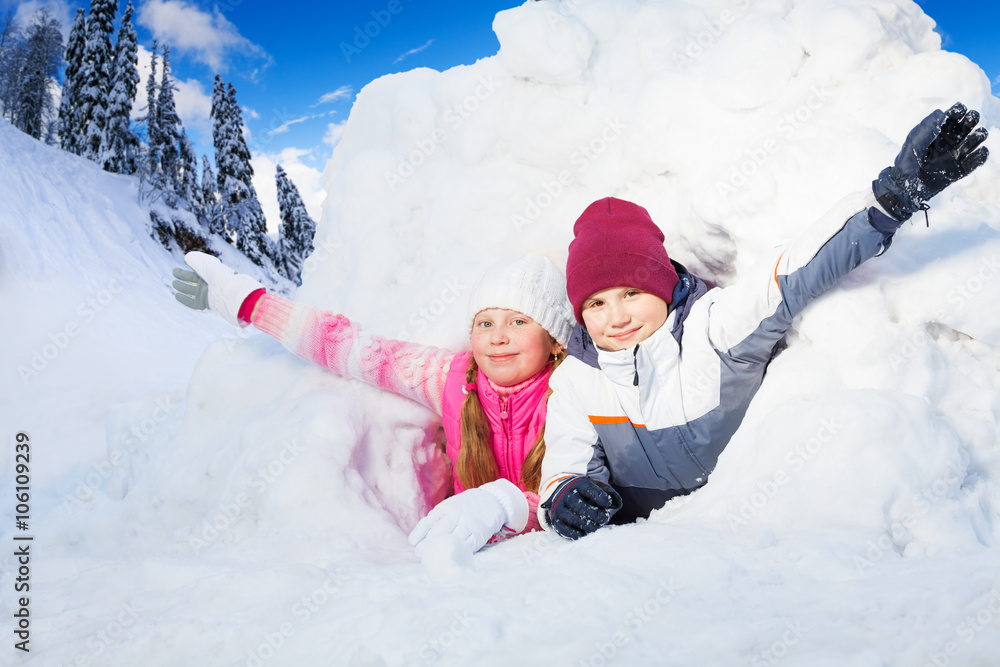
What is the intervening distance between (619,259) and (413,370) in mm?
1072

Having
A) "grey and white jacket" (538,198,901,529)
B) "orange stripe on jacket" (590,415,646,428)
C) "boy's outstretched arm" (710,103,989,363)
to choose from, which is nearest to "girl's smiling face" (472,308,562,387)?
"grey and white jacket" (538,198,901,529)

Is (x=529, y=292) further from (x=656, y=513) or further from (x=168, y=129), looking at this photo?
(x=168, y=129)

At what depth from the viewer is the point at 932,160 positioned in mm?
1207

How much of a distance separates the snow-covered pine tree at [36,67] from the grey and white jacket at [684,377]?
28.1 m

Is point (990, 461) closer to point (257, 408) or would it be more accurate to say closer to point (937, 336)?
point (937, 336)

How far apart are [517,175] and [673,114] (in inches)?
33.0

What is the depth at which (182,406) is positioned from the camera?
3.01 meters

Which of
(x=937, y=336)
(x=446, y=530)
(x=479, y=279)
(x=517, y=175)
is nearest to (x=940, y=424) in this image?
(x=937, y=336)

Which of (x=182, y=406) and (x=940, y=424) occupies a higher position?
(x=182, y=406)

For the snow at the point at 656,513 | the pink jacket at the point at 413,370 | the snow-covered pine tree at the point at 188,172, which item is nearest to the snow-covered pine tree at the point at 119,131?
the snow-covered pine tree at the point at 188,172

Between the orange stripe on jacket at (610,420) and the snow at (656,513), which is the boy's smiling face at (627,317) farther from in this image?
the snow at (656,513)

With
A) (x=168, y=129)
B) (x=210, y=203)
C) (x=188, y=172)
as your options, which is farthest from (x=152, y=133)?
(x=210, y=203)

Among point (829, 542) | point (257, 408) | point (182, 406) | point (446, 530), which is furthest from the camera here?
point (182, 406)

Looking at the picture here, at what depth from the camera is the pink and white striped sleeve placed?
2.44 m
